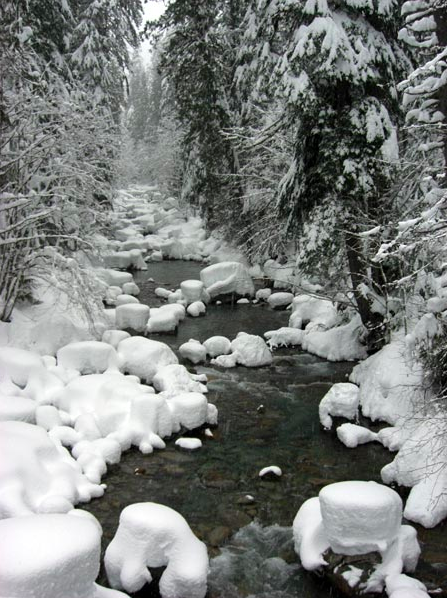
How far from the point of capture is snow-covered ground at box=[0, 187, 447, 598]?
6109mm

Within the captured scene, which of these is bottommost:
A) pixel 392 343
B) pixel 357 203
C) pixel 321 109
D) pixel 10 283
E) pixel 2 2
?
pixel 392 343

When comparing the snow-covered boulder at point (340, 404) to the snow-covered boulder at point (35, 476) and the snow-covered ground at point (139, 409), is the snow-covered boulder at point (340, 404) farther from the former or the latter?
the snow-covered boulder at point (35, 476)

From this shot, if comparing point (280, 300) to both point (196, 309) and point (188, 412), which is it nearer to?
point (196, 309)

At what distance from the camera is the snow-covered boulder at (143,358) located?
12219 mm

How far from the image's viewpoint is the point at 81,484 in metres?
7.98

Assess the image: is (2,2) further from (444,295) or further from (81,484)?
(444,295)

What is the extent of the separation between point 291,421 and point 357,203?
16.4 feet

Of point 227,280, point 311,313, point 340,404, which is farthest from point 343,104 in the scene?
point 227,280

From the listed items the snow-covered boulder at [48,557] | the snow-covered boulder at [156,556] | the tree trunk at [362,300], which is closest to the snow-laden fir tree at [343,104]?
the tree trunk at [362,300]

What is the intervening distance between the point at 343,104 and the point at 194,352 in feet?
22.0

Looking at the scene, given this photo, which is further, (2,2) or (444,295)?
(2,2)

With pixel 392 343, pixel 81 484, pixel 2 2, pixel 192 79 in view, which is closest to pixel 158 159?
pixel 192 79

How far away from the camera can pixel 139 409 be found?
31.6ft

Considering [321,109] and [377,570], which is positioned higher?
[321,109]
